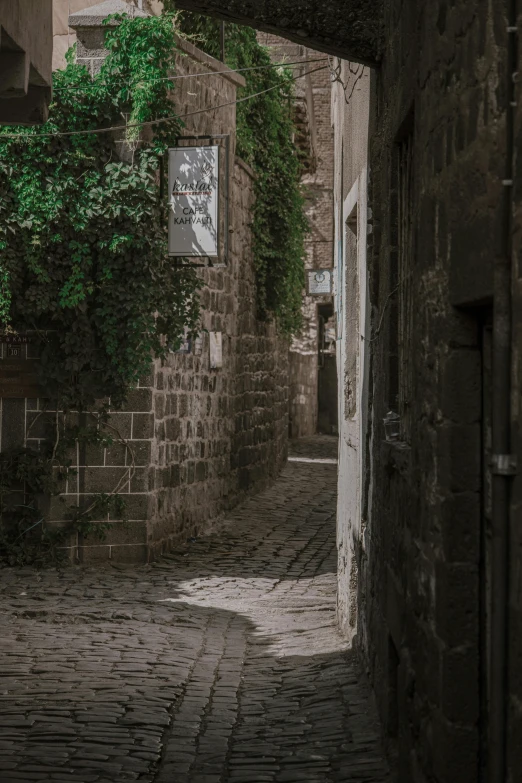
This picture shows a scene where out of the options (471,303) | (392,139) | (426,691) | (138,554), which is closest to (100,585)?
(138,554)

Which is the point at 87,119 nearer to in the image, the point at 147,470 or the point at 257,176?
the point at 147,470

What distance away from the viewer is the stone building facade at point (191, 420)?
12148mm

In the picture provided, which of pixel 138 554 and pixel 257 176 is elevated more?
pixel 257 176

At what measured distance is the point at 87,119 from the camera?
12.0m

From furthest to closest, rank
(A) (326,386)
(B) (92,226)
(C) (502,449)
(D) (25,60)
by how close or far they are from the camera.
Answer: (A) (326,386), (B) (92,226), (D) (25,60), (C) (502,449)

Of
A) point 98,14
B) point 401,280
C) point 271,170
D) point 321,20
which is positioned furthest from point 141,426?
point 271,170

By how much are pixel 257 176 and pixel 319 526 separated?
535 centimetres

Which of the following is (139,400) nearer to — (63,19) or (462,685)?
(63,19)

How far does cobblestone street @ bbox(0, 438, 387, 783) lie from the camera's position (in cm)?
554

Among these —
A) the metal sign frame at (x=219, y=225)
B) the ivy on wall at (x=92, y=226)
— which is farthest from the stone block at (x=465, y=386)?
the metal sign frame at (x=219, y=225)

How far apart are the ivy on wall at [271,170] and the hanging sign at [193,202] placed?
4.48m

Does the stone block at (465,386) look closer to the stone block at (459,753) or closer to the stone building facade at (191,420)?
the stone block at (459,753)

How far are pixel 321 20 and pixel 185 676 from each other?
149 inches

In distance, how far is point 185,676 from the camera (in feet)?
24.3
